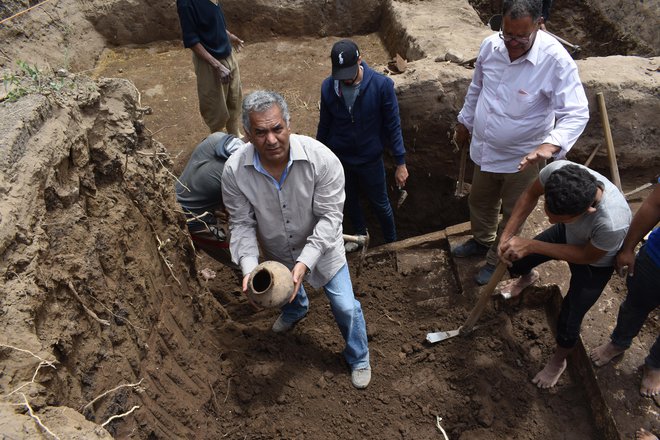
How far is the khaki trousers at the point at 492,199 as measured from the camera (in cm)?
358

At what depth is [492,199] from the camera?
3902mm

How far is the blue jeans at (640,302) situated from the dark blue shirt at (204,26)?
4.09 m

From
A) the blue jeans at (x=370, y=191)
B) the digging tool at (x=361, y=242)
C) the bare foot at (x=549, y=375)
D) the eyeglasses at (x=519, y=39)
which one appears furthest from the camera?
the blue jeans at (x=370, y=191)

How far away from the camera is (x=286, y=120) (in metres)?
2.80

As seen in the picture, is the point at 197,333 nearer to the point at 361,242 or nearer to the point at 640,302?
the point at 361,242

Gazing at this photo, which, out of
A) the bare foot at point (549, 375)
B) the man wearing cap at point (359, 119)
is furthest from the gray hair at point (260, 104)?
the bare foot at point (549, 375)

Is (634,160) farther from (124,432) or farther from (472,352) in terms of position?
(124,432)

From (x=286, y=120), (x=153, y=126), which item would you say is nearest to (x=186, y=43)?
(x=153, y=126)

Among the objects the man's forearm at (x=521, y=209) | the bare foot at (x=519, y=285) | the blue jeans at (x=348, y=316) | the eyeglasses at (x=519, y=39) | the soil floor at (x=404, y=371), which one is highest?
the eyeglasses at (x=519, y=39)

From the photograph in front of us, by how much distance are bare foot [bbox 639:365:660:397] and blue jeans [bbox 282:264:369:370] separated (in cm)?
180

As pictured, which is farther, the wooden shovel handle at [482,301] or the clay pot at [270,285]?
A: the wooden shovel handle at [482,301]

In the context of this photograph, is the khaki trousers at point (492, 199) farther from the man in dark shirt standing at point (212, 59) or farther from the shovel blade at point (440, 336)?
the man in dark shirt standing at point (212, 59)

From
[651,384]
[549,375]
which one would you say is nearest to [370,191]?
[549,375]

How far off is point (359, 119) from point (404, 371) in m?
1.99
